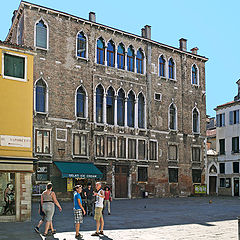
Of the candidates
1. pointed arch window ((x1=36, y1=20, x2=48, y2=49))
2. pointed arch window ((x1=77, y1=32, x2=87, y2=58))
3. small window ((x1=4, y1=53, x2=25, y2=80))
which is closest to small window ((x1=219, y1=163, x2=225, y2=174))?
pointed arch window ((x1=77, y1=32, x2=87, y2=58))

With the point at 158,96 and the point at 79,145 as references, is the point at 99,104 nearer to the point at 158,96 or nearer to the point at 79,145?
the point at 79,145

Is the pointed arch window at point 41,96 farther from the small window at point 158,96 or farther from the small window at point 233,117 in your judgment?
the small window at point 233,117

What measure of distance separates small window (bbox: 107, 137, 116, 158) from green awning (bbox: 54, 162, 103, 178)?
2133 millimetres

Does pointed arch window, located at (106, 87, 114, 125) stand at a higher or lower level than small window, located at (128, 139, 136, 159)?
higher

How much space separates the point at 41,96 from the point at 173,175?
48.5 feet

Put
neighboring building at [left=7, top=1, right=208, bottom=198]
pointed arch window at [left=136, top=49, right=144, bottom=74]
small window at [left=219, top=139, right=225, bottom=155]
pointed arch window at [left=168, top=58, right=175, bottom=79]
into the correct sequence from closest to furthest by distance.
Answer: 1. neighboring building at [left=7, top=1, right=208, bottom=198]
2. pointed arch window at [left=136, top=49, right=144, bottom=74]
3. pointed arch window at [left=168, top=58, right=175, bottom=79]
4. small window at [left=219, top=139, right=225, bottom=155]

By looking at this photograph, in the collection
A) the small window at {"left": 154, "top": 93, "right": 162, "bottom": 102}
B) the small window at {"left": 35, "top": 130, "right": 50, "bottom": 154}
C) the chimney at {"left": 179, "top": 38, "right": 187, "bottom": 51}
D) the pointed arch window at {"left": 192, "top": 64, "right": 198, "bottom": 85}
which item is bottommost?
the small window at {"left": 35, "top": 130, "right": 50, "bottom": 154}

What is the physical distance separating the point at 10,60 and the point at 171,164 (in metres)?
23.5

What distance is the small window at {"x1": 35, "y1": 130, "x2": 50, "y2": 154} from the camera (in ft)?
94.6

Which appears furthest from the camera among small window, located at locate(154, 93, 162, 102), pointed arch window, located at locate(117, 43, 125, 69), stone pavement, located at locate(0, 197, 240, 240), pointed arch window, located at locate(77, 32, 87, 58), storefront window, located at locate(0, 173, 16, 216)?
small window, located at locate(154, 93, 162, 102)

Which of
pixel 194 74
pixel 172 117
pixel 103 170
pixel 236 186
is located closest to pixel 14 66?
pixel 103 170

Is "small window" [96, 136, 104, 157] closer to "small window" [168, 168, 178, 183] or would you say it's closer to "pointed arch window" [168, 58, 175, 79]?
"small window" [168, 168, 178, 183]

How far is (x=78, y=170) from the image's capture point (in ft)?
97.8

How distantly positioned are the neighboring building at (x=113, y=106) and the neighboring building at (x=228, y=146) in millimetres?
5857
